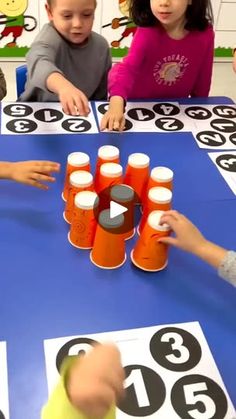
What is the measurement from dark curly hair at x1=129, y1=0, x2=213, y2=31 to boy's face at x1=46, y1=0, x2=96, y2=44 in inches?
5.5

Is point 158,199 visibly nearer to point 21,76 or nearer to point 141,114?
point 141,114

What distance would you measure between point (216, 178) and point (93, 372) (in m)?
0.71

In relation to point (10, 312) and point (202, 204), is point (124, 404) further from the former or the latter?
point (202, 204)

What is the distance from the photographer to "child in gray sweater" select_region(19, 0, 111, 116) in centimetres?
110

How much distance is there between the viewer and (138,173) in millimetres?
853

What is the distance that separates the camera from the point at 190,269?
2.57ft

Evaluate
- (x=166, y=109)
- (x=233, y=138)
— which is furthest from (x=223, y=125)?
(x=166, y=109)

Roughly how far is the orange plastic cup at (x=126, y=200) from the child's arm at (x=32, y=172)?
16 cm

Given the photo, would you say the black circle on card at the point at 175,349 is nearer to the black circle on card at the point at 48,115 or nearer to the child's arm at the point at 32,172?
the child's arm at the point at 32,172

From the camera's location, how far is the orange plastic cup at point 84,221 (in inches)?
29.7

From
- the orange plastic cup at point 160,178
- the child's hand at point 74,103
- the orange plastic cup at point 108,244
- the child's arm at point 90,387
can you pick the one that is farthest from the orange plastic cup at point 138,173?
the child's arm at point 90,387

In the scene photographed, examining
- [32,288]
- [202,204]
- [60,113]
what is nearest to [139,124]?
[60,113]

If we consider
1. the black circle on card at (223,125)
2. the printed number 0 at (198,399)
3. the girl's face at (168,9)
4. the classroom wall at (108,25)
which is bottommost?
the printed number 0 at (198,399)

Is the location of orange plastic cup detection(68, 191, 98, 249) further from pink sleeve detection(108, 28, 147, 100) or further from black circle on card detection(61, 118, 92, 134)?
pink sleeve detection(108, 28, 147, 100)
